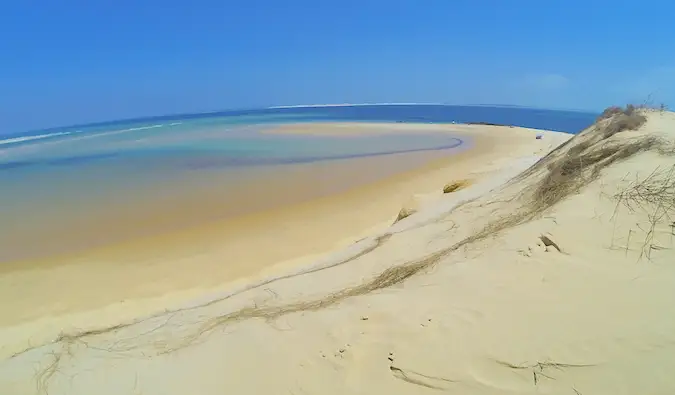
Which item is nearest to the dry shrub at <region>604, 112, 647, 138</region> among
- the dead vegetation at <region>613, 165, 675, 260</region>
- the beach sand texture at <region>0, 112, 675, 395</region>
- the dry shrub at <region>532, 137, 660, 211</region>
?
the dry shrub at <region>532, 137, 660, 211</region>

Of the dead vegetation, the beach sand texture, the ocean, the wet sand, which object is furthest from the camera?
the ocean

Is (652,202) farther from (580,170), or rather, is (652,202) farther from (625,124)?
(625,124)

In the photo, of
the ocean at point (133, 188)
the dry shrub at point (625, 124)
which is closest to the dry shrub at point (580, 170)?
the dry shrub at point (625, 124)

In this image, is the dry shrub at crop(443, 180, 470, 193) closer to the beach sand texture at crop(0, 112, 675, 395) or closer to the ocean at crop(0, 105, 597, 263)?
the ocean at crop(0, 105, 597, 263)

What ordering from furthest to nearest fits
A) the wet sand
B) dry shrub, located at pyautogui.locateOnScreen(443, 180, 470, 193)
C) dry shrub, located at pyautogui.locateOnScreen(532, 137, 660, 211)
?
dry shrub, located at pyautogui.locateOnScreen(443, 180, 470, 193) < the wet sand < dry shrub, located at pyautogui.locateOnScreen(532, 137, 660, 211)

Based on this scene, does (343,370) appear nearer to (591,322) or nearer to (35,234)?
(591,322)

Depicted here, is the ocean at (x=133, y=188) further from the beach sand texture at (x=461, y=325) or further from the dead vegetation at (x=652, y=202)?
the dead vegetation at (x=652, y=202)

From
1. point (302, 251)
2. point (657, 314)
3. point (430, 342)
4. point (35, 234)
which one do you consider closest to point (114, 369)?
point (430, 342)

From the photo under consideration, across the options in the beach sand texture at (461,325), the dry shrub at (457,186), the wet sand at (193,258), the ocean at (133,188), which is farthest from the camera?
the dry shrub at (457,186)

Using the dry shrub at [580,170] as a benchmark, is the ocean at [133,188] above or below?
below
